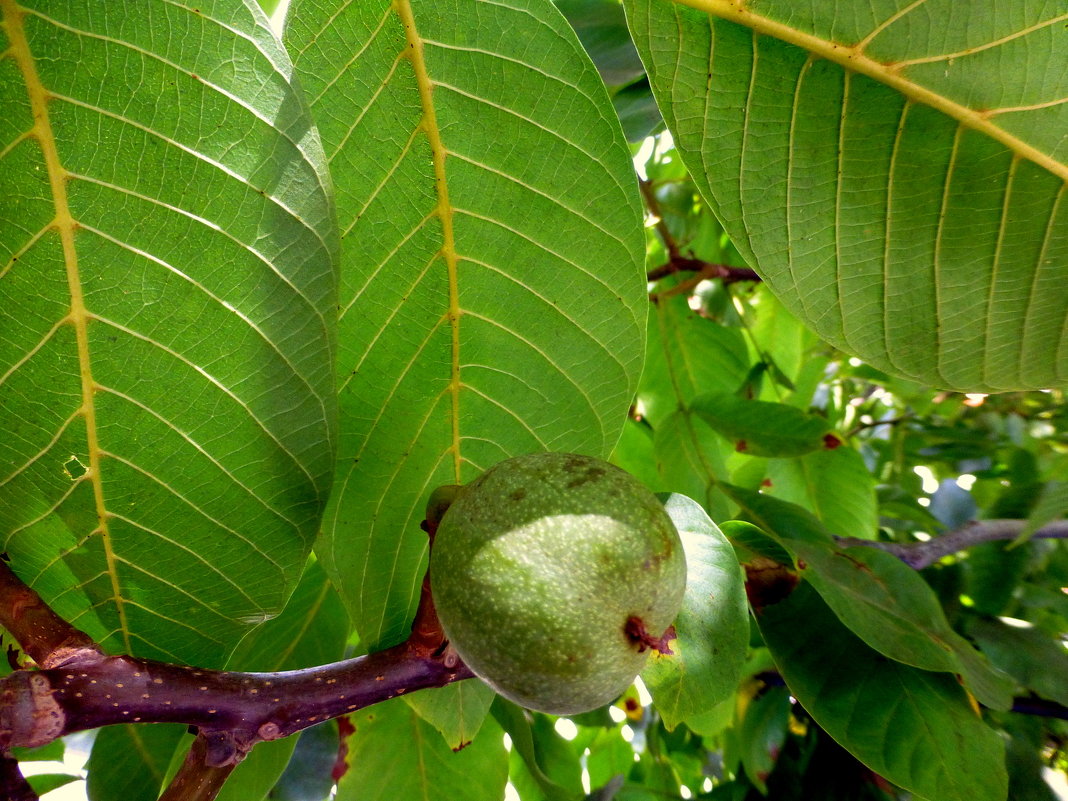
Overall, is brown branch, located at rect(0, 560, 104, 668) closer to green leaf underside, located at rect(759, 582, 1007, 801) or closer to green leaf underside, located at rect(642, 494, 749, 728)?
green leaf underside, located at rect(642, 494, 749, 728)

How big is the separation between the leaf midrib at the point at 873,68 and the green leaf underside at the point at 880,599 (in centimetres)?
50

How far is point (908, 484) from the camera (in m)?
2.21

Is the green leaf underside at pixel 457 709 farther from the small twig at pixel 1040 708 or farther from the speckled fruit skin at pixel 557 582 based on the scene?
the small twig at pixel 1040 708

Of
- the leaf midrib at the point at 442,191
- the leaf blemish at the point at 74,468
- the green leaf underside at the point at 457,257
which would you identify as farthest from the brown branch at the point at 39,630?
the leaf midrib at the point at 442,191

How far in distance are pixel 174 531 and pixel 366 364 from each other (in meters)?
0.25

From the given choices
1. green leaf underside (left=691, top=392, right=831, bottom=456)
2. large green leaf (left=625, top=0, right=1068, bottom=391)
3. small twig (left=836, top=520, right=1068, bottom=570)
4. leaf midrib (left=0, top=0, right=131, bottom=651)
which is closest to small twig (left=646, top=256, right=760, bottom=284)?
green leaf underside (left=691, top=392, right=831, bottom=456)

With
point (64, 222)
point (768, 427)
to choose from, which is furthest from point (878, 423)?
point (64, 222)

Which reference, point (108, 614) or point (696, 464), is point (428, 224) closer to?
point (108, 614)

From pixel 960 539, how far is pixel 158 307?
4.44 feet

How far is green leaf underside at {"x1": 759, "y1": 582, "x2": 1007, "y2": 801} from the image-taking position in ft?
2.94

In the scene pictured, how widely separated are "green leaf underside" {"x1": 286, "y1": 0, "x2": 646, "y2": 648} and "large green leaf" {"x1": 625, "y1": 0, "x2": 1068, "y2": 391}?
103mm

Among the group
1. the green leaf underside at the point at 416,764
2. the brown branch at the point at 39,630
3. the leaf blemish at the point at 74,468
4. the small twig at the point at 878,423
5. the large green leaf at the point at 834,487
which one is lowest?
the green leaf underside at the point at 416,764

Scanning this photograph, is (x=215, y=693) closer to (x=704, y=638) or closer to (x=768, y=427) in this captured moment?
(x=704, y=638)

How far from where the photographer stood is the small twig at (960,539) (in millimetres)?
1344
